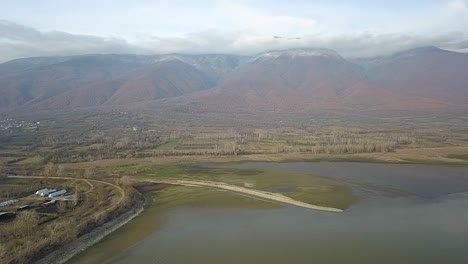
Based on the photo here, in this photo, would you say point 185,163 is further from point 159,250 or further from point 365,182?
point 159,250

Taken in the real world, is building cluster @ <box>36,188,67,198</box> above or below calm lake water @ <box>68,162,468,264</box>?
above

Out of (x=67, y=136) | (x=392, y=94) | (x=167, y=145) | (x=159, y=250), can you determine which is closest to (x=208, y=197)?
(x=159, y=250)

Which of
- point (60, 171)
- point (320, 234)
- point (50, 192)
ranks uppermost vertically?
point (60, 171)

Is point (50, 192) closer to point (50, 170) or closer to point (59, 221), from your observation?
point (59, 221)

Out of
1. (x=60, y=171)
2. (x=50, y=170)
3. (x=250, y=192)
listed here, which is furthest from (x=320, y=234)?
(x=50, y=170)

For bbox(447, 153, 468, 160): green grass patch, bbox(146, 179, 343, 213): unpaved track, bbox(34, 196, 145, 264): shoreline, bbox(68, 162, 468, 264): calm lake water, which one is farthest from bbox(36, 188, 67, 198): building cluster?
bbox(447, 153, 468, 160): green grass patch

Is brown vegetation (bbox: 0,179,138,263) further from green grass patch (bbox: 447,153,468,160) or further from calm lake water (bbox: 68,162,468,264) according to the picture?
green grass patch (bbox: 447,153,468,160)
